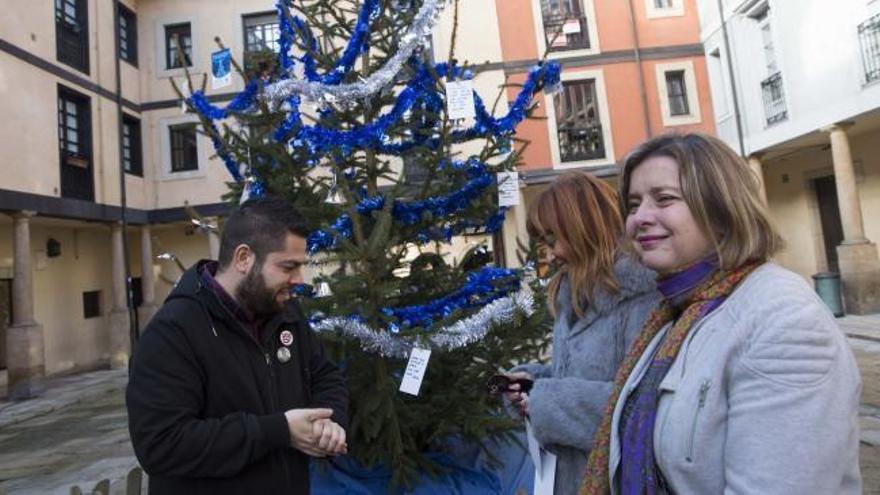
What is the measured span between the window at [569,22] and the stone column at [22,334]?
12277 millimetres

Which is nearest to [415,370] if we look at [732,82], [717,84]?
[732,82]

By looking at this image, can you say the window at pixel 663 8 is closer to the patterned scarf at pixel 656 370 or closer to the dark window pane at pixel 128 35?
the dark window pane at pixel 128 35

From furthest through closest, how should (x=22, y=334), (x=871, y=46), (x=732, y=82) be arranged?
(x=732, y=82) → (x=22, y=334) → (x=871, y=46)

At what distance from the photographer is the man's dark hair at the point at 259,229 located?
198 centimetres

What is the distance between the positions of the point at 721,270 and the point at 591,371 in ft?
2.17

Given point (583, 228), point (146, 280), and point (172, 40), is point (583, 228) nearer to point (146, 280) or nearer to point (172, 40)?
point (146, 280)

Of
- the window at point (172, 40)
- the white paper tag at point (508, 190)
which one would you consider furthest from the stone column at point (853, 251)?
the window at point (172, 40)

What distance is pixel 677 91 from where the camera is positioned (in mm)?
15797

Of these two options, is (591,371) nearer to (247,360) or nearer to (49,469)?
(247,360)

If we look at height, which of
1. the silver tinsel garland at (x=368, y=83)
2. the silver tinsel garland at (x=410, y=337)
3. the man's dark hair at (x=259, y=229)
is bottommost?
the silver tinsel garland at (x=410, y=337)

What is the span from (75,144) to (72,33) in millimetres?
2429

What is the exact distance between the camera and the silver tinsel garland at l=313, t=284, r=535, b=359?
2.96m

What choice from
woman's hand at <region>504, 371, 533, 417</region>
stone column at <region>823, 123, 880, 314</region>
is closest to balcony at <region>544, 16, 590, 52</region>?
stone column at <region>823, 123, 880, 314</region>

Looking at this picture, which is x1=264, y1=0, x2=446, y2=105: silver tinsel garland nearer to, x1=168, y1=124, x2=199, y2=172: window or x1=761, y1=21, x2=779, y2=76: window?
x1=761, y1=21, x2=779, y2=76: window
